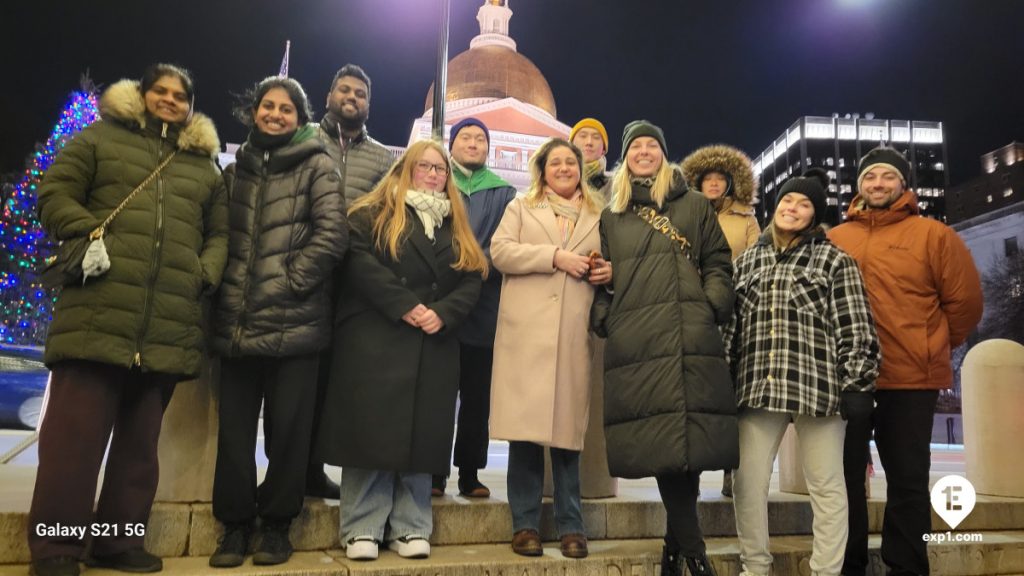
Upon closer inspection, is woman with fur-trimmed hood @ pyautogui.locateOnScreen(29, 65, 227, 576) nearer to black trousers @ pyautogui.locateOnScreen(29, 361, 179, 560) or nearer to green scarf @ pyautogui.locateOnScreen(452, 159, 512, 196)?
black trousers @ pyautogui.locateOnScreen(29, 361, 179, 560)

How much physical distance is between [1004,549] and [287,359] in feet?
15.6

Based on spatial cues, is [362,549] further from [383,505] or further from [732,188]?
[732,188]

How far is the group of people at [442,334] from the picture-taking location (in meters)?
3.44

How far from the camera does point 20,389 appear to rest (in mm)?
8922

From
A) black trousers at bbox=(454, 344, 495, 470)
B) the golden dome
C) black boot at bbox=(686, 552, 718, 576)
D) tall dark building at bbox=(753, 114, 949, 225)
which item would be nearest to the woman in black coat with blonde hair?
black trousers at bbox=(454, 344, 495, 470)

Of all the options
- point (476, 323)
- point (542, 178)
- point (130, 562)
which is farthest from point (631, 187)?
point (130, 562)

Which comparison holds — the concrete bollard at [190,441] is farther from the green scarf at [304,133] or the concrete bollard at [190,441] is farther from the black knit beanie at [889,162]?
the black knit beanie at [889,162]

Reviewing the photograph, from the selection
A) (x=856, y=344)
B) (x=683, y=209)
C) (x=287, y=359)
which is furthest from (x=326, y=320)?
(x=856, y=344)

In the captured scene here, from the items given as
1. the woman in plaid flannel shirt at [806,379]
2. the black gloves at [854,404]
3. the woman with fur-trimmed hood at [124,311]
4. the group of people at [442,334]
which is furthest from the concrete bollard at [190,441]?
the black gloves at [854,404]

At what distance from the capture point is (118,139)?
360cm

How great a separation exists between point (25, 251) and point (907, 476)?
83.5 feet

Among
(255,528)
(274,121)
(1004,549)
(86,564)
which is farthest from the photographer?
(1004,549)

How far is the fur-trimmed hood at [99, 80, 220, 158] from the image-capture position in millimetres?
3641

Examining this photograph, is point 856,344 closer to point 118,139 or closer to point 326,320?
point 326,320
